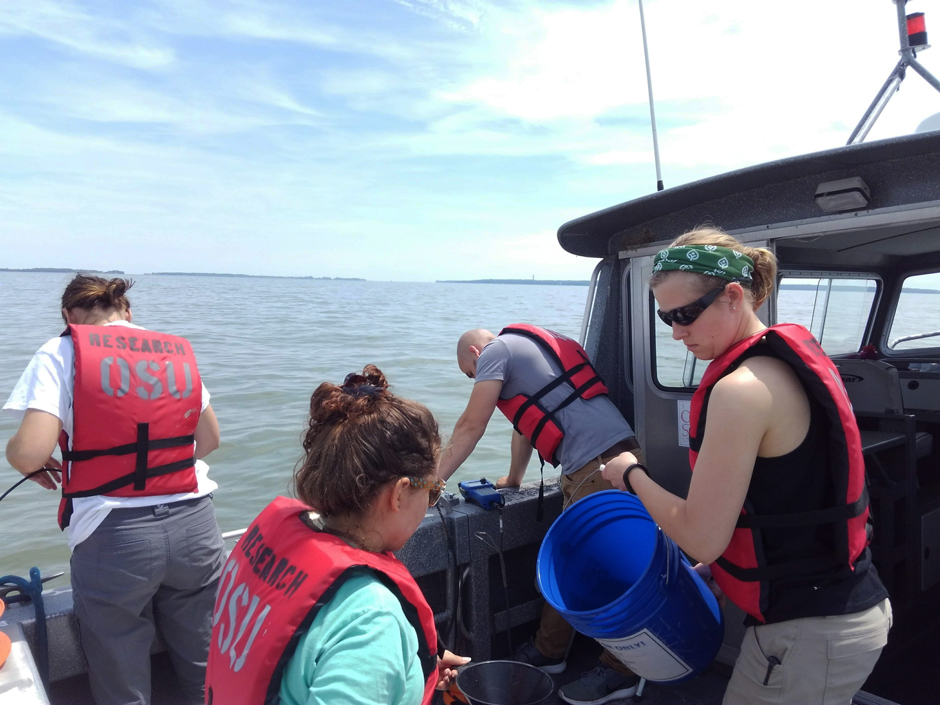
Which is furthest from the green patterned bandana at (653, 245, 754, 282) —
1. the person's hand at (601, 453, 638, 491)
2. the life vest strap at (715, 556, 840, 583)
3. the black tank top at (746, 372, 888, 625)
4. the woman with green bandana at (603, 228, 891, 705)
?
the life vest strap at (715, 556, 840, 583)

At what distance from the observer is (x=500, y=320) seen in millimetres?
24344

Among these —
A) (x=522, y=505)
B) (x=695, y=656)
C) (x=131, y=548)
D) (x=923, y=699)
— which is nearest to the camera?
(x=695, y=656)

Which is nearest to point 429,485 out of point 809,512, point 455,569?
point 809,512

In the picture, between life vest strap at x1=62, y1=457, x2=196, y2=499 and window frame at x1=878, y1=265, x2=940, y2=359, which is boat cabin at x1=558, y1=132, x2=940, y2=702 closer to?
window frame at x1=878, y1=265, x2=940, y2=359

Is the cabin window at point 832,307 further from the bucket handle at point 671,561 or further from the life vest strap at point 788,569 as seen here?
the life vest strap at point 788,569

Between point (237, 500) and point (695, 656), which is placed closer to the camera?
point (695, 656)

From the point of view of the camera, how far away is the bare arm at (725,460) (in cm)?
154

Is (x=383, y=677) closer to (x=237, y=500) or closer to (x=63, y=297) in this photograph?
(x=63, y=297)

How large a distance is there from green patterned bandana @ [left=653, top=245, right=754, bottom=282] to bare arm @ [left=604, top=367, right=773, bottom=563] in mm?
244

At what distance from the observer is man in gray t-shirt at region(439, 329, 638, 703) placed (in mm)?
3135

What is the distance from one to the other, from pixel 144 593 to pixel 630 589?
1.71 metres

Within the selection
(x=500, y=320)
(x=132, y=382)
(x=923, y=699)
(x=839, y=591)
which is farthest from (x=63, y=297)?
(x=500, y=320)

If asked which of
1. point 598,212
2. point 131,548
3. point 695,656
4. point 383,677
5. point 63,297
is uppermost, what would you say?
point 598,212

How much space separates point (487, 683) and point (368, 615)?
172cm
